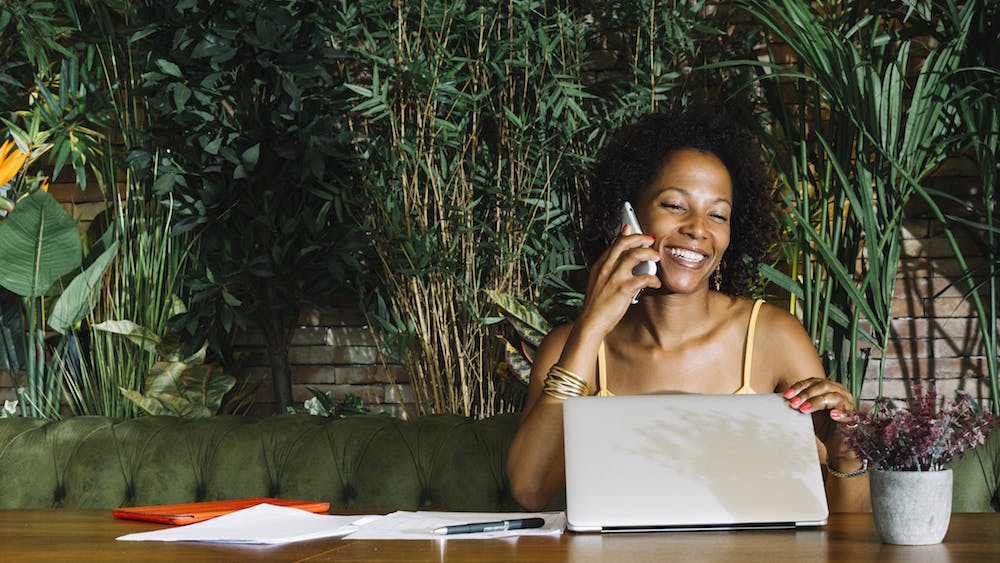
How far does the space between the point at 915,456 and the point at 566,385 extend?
58cm

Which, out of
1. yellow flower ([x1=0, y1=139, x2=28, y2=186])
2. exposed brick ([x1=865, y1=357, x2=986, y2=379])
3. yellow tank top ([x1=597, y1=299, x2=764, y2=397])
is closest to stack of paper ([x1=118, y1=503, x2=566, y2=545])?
yellow tank top ([x1=597, y1=299, x2=764, y2=397])

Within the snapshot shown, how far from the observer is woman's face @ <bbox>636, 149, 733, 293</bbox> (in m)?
1.77

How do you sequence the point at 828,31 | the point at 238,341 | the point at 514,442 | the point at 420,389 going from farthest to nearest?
the point at 238,341
the point at 420,389
the point at 828,31
the point at 514,442

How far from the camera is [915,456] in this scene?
1.10 meters

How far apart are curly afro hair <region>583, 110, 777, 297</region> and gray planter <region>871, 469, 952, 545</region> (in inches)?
34.3

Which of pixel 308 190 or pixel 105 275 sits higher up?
pixel 308 190

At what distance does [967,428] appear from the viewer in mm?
1098

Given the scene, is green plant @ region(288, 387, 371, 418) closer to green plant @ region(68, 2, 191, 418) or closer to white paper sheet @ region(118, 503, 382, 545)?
green plant @ region(68, 2, 191, 418)

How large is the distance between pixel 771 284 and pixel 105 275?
199 cm

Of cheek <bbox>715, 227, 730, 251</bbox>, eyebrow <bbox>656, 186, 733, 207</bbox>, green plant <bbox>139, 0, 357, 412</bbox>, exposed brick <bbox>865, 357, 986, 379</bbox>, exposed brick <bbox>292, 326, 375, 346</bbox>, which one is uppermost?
green plant <bbox>139, 0, 357, 412</bbox>

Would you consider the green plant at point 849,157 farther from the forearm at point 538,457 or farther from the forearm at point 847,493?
the forearm at point 538,457

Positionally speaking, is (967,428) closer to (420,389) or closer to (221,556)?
(221,556)

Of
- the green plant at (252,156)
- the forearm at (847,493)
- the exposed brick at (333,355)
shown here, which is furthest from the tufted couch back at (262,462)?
the exposed brick at (333,355)

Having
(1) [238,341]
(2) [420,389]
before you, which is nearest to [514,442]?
(2) [420,389]
